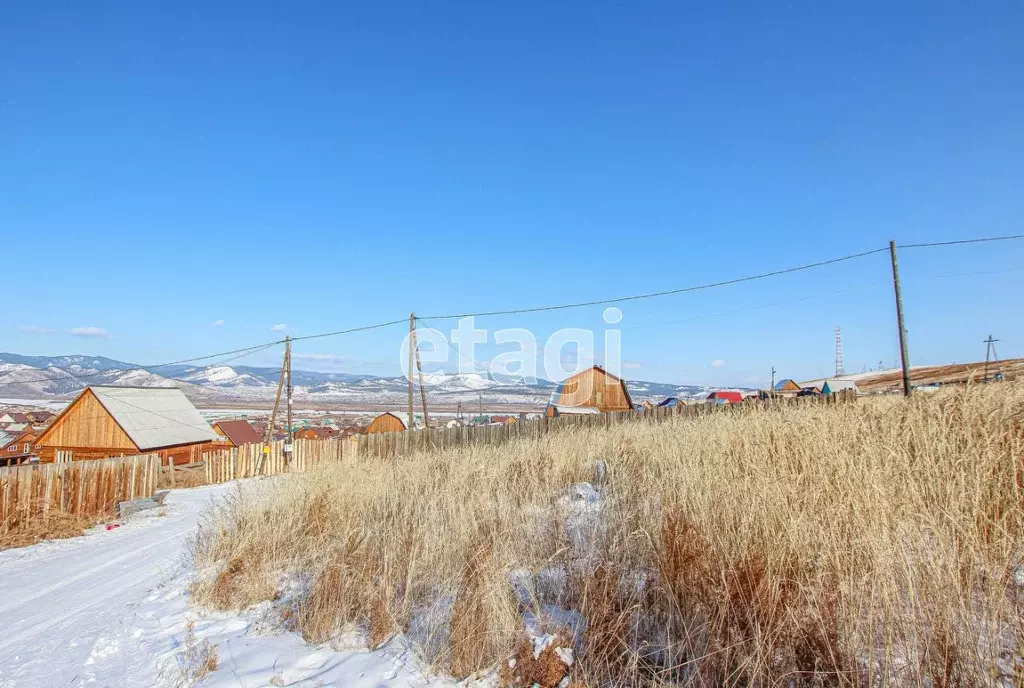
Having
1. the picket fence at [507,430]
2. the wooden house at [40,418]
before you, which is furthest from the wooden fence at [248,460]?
the wooden house at [40,418]

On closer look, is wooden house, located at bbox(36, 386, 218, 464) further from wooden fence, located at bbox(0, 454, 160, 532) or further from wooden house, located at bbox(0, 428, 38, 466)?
wooden fence, located at bbox(0, 454, 160, 532)

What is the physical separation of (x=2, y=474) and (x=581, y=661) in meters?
13.6

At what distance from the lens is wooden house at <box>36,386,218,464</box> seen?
2695cm

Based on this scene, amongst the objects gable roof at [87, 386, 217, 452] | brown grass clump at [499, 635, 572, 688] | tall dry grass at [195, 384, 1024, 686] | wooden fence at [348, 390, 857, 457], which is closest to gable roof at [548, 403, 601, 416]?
wooden fence at [348, 390, 857, 457]

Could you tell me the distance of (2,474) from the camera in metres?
10.4

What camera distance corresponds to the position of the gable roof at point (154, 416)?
27.2 metres

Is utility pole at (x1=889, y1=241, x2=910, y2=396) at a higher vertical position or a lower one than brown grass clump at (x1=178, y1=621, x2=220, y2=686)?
higher

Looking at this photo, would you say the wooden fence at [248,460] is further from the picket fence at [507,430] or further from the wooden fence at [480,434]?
the wooden fence at [480,434]

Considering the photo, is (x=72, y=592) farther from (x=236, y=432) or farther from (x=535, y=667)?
(x=236, y=432)

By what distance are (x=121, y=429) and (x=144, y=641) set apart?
29.0 m

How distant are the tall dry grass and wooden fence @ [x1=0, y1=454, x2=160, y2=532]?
311 inches

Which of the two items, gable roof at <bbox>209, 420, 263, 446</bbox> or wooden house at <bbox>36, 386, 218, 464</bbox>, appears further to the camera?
gable roof at <bbox>209, 420, 263, 446</bbox>

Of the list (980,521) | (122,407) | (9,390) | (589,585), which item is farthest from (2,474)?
(9,390)

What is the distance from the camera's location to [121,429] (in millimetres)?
26734
